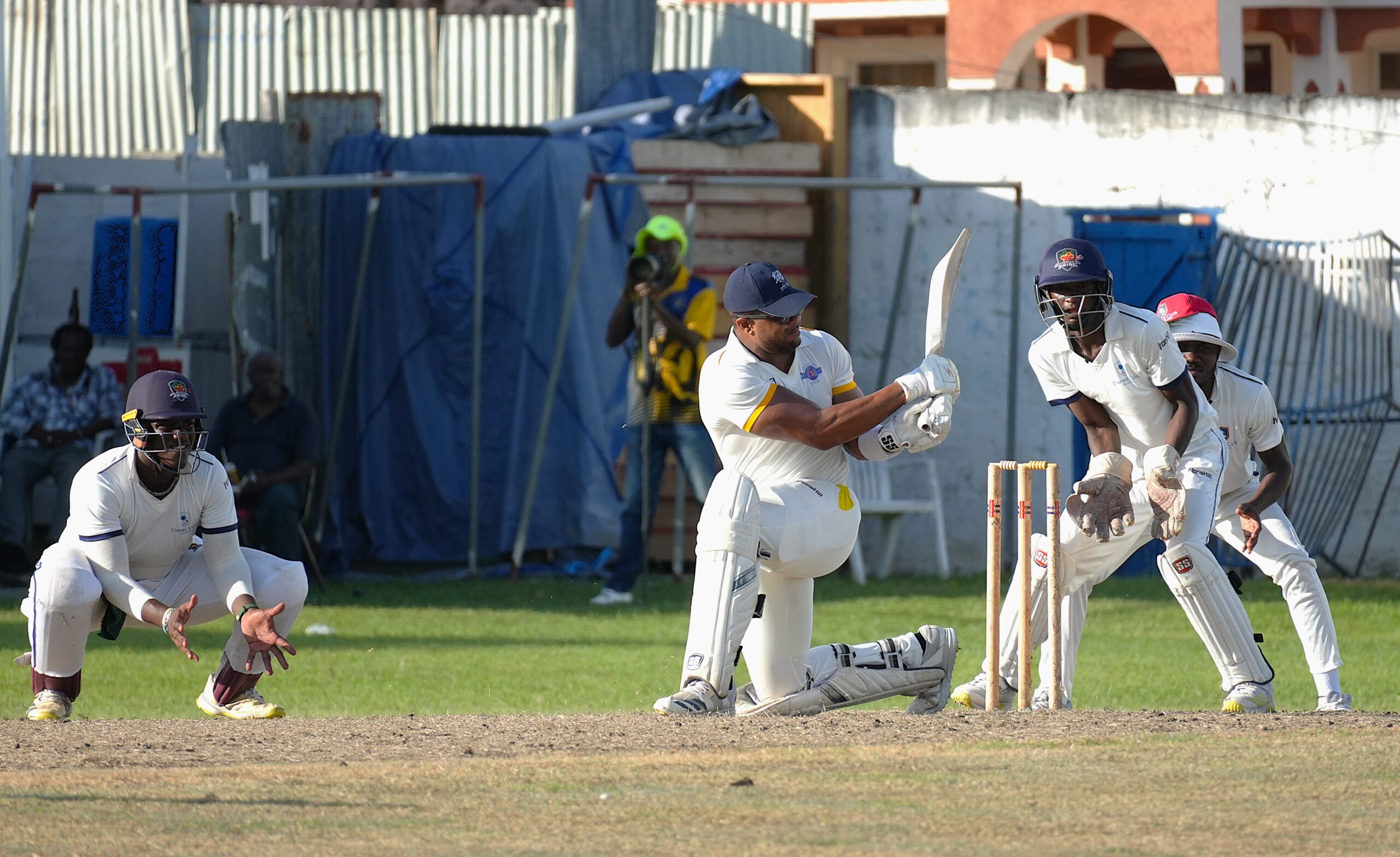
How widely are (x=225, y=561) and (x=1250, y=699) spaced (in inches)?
153

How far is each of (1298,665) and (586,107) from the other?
25.6 feet

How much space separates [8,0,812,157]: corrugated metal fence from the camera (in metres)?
19.8

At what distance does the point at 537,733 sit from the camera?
6.97 meters

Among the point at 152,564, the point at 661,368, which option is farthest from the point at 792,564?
the point at 661,368

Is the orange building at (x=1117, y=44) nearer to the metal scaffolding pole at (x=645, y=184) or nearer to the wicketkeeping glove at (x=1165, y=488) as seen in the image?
the metal scaffolding pole at (x=645, y=184)

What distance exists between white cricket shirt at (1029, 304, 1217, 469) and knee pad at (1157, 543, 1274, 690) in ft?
1.33

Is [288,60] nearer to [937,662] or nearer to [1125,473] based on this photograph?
[937,662]

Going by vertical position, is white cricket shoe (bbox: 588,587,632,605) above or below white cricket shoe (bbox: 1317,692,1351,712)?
below

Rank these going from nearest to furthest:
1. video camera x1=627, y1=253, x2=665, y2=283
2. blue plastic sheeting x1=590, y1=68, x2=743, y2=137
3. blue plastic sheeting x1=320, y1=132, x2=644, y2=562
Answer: video camera x1=627, y1=253, x2=665, y2=283 → blue plastic sheeting x1=320, y1=132, x2=644, y2=562 → blue plastic sheeting x1=590, y1=68, x2=743, y2=137

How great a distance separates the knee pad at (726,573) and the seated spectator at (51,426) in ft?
22.1

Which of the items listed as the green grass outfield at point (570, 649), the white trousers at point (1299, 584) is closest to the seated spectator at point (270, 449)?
the green grass outfield at point (570, 649)

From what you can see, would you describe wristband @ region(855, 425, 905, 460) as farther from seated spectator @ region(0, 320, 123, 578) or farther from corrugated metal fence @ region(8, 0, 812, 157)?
corrugated metal fence @ region(8, 0, 812, 157)

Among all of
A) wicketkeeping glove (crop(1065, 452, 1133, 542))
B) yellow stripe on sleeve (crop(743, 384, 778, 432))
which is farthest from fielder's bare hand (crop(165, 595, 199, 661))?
wicketkeeping glove (crop(1065, 452, 1133, 542))

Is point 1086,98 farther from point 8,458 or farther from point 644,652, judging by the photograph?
point 8,458
